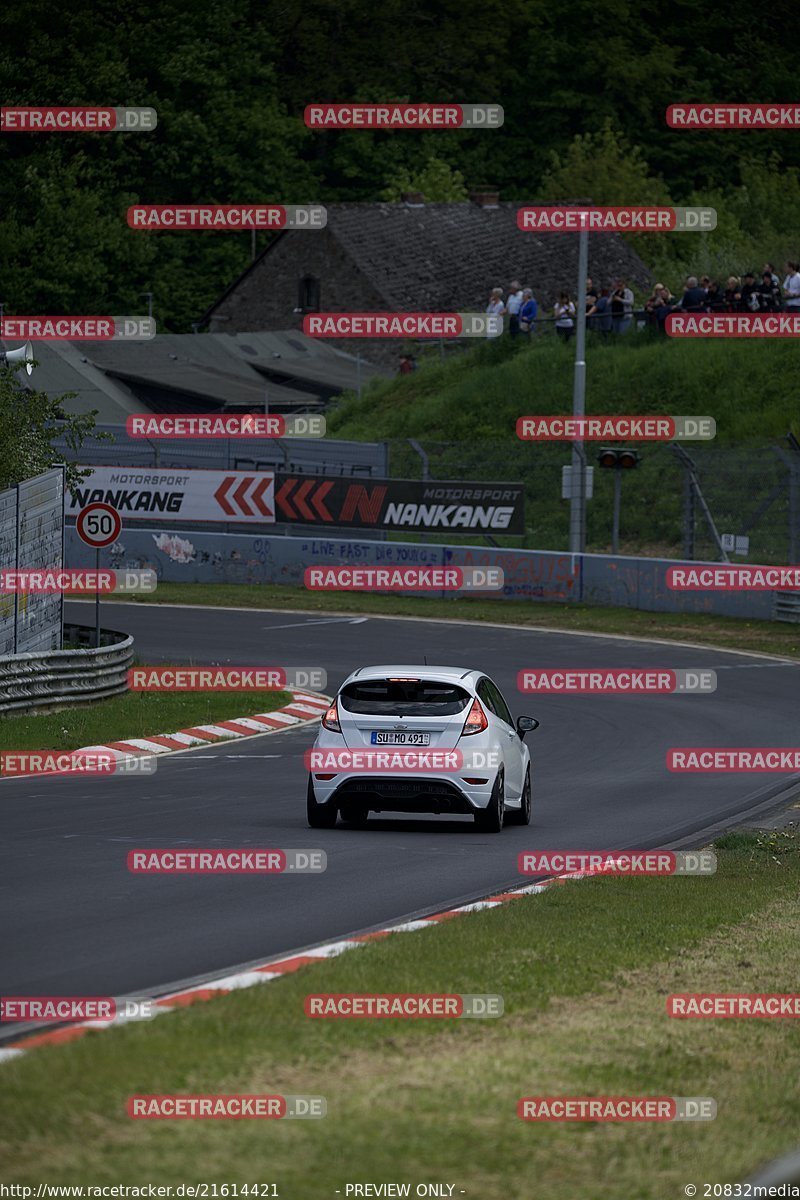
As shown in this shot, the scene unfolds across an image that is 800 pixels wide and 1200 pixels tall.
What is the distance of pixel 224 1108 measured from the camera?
21.2 ft

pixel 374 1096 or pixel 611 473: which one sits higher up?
pixel 611 473

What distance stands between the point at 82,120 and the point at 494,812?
6164 centimetres

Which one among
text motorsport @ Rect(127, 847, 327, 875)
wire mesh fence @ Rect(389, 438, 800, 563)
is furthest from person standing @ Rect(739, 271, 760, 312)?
text motorsport @ Rect(127, 847, 327, 875)

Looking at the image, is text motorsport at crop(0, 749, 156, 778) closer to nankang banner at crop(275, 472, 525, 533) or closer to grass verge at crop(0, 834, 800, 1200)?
grass verge at crop(0, 834, 800, 1200)

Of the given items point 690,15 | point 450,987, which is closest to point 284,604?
point 450,987

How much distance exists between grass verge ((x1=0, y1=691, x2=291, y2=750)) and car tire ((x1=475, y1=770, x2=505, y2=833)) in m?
6.92

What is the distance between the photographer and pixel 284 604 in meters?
40.2

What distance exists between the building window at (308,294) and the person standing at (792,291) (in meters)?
31.2

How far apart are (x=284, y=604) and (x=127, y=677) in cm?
1329

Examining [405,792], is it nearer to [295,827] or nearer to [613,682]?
[295,827]

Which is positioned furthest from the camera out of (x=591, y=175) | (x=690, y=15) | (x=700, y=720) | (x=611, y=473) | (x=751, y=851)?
(x=690, y=15)

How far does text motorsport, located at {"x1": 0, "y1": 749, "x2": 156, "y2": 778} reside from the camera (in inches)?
791

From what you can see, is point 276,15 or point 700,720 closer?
point 700,720

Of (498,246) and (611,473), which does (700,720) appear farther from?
(498,246)
